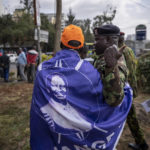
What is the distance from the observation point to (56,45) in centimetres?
905

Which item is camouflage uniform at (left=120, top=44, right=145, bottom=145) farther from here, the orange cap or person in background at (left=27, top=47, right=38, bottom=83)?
person in background at (left=27, top=47, right=38, bottom=83)

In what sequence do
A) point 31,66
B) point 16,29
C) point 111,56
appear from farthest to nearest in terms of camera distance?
1. point 16,29
2. point 31,66
3. point 111,56

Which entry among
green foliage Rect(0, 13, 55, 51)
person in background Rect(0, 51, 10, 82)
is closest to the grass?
person in background Rect(0, 51, 10, 82)

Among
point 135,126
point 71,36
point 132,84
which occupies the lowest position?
point 135,126

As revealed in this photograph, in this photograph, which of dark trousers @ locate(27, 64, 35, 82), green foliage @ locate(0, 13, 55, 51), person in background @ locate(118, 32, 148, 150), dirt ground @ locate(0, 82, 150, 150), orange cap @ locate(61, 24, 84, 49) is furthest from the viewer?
green foliage @ locate(0, 13, 55, 51)

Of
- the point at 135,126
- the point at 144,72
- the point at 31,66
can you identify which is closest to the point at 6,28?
A: the point at 31,66

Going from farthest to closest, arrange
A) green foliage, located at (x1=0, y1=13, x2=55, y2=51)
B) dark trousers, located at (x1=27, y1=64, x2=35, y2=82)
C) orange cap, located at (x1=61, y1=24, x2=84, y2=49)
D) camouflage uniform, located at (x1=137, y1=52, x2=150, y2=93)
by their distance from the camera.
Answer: green foliage, located at (x1=0, y1=13, x2=55, y2=51), dark trousers, located at (x1=27, y1=64, x2=35, y2=82), camouflage uniform, located at (x1=137, y1=52, x2=150, y2=93), orange cap, located at (x1=61, y1=24, x2=84, y2=49)

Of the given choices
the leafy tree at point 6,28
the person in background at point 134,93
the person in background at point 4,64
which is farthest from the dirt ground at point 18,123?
the leafy tree at point 6,28

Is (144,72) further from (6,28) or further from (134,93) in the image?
(6,28)

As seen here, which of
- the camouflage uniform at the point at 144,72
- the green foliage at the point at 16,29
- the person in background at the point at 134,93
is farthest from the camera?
the green foliage at the point at 16,29

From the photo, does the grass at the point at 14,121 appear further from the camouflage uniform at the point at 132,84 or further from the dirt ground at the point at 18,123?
the camouflage uniform at the point at 132,84

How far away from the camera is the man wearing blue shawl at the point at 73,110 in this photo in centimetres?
136

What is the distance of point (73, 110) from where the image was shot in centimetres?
137

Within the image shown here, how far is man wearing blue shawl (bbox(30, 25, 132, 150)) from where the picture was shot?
53.7 inches
